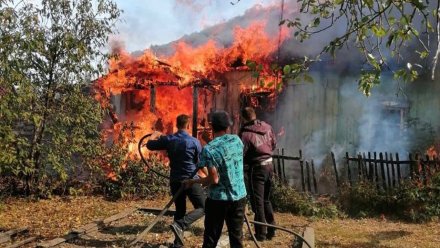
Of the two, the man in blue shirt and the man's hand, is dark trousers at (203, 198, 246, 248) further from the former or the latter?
the man in blue shirt

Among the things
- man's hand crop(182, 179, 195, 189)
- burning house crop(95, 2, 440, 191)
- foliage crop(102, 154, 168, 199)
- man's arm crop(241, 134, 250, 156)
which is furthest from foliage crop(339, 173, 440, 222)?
man's hand crop(182, 179, 195, 189)

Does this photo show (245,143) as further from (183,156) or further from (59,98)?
(59,98)

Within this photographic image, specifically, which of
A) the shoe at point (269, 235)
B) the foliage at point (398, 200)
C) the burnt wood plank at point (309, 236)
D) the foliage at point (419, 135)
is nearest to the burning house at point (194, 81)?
the foliage at point (419, 135)

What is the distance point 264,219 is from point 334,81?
320 inches

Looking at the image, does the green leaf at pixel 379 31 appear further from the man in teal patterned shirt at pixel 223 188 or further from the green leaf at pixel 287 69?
the man in teal patterned shirt at pixel 223 188

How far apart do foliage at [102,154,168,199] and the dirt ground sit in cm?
56

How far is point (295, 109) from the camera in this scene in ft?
47.5

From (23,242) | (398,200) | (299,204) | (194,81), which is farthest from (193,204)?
(194,81)

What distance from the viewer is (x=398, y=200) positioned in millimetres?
9836

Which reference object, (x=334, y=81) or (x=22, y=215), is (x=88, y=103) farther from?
(x=334, y=81)

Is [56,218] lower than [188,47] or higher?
lower

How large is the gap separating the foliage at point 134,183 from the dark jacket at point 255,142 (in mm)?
4737

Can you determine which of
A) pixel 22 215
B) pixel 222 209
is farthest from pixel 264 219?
pixel 22 215

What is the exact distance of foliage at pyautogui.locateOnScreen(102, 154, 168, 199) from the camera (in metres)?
11.1
